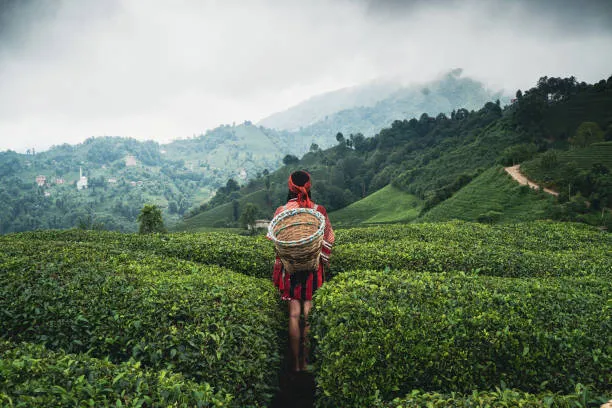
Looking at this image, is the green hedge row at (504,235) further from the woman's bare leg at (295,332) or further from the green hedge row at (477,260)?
the woman's bare leg at (295,332)

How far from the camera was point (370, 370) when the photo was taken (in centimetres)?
366

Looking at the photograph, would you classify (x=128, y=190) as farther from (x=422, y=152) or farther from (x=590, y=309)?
(x=590, y=309)

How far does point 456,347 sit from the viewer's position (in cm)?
370

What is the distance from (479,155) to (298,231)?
6536 cm

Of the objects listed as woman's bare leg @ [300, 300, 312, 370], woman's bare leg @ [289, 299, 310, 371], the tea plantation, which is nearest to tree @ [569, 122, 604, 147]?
the tea plantation

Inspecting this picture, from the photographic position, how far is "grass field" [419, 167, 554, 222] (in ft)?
107

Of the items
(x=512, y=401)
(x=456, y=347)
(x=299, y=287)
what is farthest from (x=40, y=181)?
(x=512, y=401)

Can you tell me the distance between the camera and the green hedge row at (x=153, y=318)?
3590mm

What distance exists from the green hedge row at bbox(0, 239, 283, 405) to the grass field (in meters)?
34.0

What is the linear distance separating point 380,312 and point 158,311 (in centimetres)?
262

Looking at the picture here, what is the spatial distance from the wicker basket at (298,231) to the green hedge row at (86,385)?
1.86 m

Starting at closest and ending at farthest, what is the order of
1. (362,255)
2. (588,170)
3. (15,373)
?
(15,373), (362,255), (588,170)

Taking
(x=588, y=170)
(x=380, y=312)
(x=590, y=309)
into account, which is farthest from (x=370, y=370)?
(x=588, y=170)

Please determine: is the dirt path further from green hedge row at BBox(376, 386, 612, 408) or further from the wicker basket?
green hedge row at BBox(376, 386, 612, 408)
